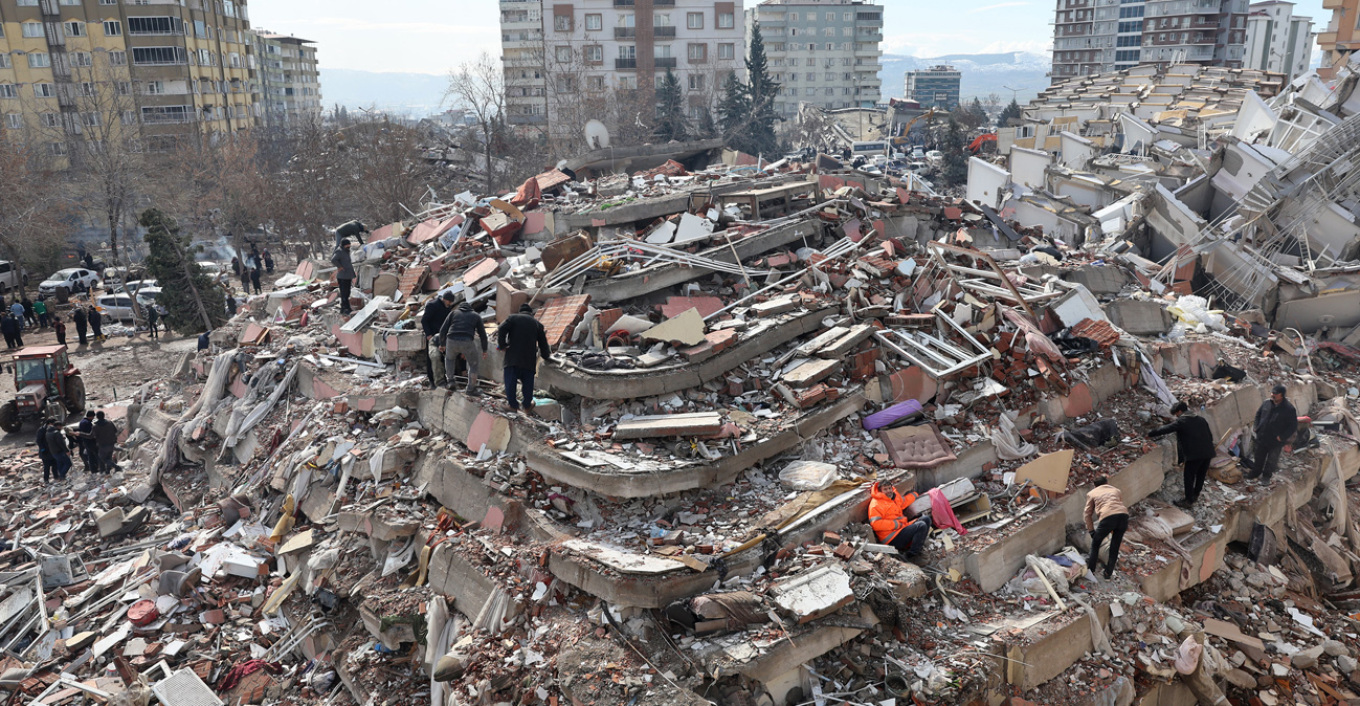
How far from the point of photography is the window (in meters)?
40.1

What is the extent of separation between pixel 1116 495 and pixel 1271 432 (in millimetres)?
3052

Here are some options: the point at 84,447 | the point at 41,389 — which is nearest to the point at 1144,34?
the point at 41,389

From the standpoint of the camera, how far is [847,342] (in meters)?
8.64

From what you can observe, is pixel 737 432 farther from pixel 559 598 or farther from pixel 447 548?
pixel 447 548

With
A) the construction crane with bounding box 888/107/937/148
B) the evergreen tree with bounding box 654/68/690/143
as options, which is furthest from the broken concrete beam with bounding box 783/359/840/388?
the construction crane with bounding box 888/107/937/148

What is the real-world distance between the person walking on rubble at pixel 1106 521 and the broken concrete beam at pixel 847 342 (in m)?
2.61

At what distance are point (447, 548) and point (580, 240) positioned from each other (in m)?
4.66

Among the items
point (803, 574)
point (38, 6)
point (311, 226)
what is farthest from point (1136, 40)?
point (803, 574)

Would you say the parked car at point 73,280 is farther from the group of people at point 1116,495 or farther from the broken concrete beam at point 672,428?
the group of people at point 1116,495

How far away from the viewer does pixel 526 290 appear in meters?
9.90

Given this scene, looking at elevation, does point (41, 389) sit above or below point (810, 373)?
below

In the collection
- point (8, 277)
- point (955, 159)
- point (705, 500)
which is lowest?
point (8, 277)

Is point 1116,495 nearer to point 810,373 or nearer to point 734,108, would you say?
point 810,373

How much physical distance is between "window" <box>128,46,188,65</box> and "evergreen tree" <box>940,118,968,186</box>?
35670 millimetres
